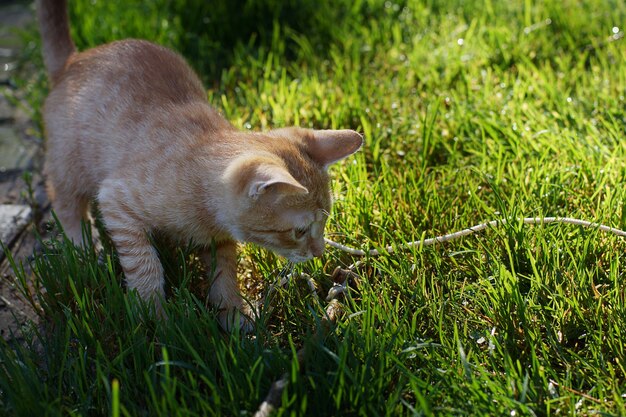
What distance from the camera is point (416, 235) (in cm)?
236

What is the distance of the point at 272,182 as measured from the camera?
180 centimetres

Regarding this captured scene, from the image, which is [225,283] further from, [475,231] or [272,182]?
[475,231]

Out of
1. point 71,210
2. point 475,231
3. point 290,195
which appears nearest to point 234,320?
point 290,195

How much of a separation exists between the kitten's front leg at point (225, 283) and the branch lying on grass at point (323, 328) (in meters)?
0.25

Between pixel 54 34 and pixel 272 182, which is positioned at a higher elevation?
pixel 54 34

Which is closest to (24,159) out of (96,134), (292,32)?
(96,134)

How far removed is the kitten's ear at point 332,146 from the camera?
2262 mm

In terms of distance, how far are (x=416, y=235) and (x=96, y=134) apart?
117 cm

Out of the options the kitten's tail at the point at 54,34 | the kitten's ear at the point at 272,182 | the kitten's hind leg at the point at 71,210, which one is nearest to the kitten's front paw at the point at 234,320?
the kitten's ear at the point at 272,182

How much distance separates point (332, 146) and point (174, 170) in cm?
50

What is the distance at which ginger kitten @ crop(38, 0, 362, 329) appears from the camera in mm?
2109

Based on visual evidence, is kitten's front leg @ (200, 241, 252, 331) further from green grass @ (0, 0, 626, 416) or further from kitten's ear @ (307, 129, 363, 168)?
kitten's ear @ (307, 129, 363, 168)

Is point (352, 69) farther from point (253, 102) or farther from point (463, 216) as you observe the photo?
point (463, 216)

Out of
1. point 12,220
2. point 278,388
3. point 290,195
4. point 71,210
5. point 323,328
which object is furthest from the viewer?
point 12,220
